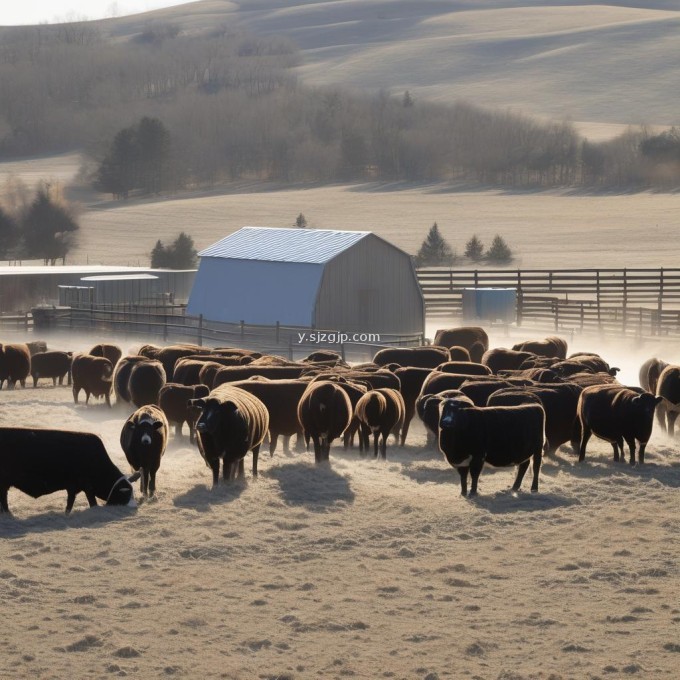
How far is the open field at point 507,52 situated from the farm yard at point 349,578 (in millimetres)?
92884

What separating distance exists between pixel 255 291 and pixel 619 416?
64.6 ft

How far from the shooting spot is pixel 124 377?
22203mm

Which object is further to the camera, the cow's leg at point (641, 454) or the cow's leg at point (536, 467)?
the cow's leg at point (641, 454)

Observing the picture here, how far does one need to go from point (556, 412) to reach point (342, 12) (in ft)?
591

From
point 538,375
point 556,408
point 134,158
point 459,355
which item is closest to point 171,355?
point 459,355

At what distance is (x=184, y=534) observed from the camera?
43.5 feet

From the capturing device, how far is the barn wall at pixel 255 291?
34.6 m

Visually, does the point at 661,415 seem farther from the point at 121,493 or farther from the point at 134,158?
the point at 134,158

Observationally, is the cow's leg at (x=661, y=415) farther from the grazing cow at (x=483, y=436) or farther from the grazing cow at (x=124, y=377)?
the grazing cow at (x=124, y=377)

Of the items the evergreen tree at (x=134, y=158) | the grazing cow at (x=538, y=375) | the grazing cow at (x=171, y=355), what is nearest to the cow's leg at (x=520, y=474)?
the grazing cow at (x=538, y=375)

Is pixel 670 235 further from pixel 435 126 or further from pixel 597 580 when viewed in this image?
pixel 597 580

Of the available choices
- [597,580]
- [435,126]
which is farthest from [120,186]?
[597,580]

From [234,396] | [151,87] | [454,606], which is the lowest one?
[454,606]

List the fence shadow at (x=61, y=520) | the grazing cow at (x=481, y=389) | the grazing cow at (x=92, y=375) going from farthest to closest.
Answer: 1. the grazing cow at (x=92, y=375)
2. the grazing cow at (x=481, y=389)
3. the fence shadow at (x=61, y=520)
